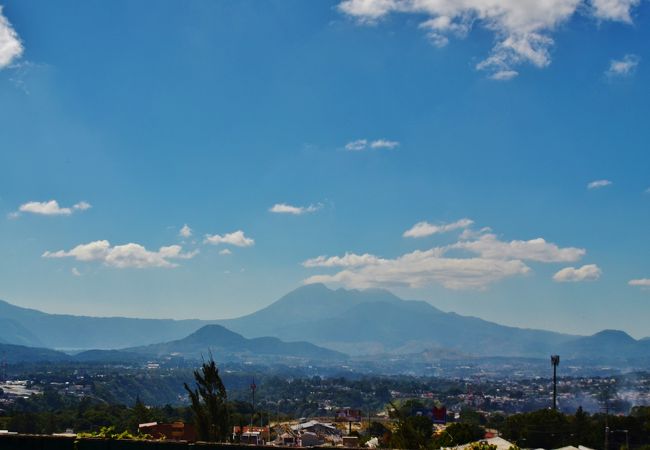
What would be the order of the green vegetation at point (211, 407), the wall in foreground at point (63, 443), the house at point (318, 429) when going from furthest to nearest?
the house at point (318, 429) → the green vegetation at point (211, 407) → the wall in foreground at point (63, 443)

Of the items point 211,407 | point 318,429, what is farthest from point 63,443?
point 318,429

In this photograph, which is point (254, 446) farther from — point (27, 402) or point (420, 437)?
point (27, 402)

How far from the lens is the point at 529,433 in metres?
74.9

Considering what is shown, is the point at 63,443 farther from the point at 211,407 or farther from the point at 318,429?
the point at 318,429

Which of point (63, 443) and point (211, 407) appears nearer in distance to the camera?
point (63, 443)

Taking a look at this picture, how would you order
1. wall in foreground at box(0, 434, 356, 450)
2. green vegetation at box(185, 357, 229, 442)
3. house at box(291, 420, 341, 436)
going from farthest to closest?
house at box(291, 420, 341, 436), green vegetation at box(185, 357, 229, 442), wall in foreground at box(0, 434, 356, 450)

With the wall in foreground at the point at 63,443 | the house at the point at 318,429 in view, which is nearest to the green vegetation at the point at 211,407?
the wall in foreground at the point at 63,443

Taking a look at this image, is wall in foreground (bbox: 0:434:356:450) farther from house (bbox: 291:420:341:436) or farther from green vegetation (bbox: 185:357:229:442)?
house (bbox: 291:420:341:436)

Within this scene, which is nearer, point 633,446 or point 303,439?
point 633,446

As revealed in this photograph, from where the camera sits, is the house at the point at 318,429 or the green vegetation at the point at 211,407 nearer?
the green vegetation at the point at 211,407

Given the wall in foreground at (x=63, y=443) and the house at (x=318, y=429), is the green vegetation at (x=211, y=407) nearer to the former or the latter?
the wall in foreground at (x=63, y=443)

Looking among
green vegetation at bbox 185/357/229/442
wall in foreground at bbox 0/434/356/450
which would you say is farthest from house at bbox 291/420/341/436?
wall in foreground at bbox 0/434/356/450

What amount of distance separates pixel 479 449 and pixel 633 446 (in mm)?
71625

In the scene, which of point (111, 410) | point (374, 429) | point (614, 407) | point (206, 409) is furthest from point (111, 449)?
point (614, 407)
